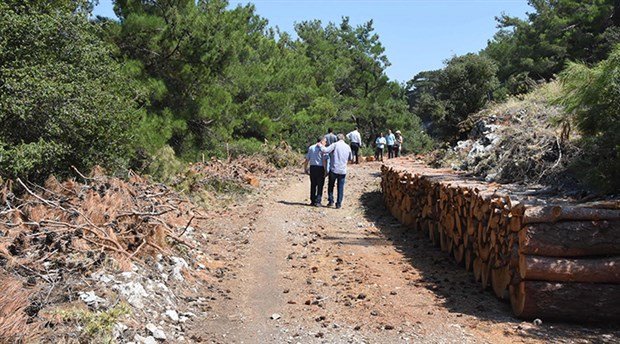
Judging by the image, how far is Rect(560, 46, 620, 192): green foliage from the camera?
22.9ft

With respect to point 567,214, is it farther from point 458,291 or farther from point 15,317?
point 15,317

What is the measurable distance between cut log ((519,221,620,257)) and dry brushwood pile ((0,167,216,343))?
3865 millimetres

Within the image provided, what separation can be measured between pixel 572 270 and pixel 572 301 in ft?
1.00

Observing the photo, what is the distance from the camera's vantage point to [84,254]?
255 inches

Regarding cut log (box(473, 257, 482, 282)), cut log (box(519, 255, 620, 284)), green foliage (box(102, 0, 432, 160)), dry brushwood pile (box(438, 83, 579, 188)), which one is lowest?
cut log (box(473, 257, 482, 282))

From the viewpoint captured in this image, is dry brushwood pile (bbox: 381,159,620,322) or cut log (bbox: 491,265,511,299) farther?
cut log (bbox: 491,265,511,299)

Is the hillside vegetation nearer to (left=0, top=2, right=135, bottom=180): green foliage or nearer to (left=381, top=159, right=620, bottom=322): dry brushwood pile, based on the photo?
(left=0, top=2, right=135, bottom=180): green foliage

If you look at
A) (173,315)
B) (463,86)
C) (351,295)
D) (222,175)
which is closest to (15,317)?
(173,315)

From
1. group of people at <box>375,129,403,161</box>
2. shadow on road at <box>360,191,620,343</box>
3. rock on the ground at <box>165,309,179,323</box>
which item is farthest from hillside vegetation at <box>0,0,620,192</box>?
rock on the ground at <box>165,309,179,323</box>

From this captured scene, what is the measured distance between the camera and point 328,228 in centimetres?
1134

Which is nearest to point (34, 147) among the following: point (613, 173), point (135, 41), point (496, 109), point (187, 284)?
point (187, 284)

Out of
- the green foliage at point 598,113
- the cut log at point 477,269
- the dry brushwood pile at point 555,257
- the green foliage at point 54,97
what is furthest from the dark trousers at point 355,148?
the dry brushwood pile at point 555,257

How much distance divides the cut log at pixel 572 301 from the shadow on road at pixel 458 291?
0.11 metres

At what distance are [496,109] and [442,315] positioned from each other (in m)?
8.90
